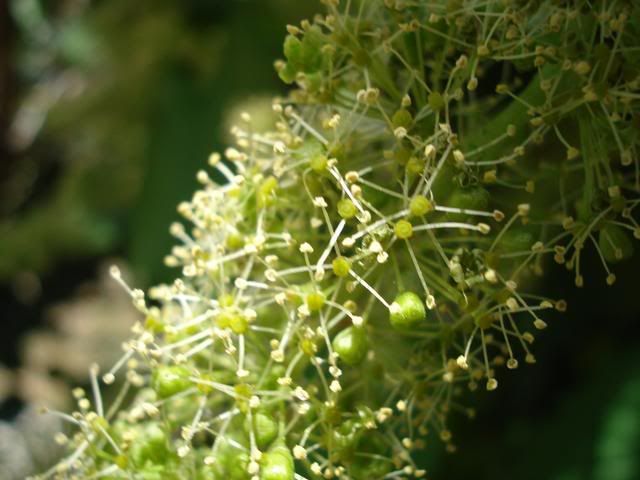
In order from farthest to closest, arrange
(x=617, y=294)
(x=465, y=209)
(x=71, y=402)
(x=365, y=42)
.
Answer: (x=71, y=402) → (x=617, y=294) → (x=365, y=42) → (x=465, y=209)

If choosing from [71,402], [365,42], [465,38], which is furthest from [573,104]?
[71,402]

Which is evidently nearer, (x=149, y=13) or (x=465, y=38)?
→ (x=465, y=38)

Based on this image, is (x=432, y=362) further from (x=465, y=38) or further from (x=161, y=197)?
(x=161, y=197)

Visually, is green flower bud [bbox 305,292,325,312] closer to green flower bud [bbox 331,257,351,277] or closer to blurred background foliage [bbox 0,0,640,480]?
green flower bud [bbox 331,257,351,277]

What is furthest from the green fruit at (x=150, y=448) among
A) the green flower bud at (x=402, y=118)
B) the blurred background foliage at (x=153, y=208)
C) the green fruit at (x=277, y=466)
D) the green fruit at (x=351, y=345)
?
the blurred background foliage at (x=153, y=208)

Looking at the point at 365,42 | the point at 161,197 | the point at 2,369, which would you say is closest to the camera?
the point at 365,42

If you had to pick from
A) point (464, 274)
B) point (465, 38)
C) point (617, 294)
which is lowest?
point (617, 294)

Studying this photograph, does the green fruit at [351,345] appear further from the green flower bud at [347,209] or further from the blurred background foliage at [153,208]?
the blurred background foliage at [153,208]

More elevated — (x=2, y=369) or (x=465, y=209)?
(x=465, y=209)
